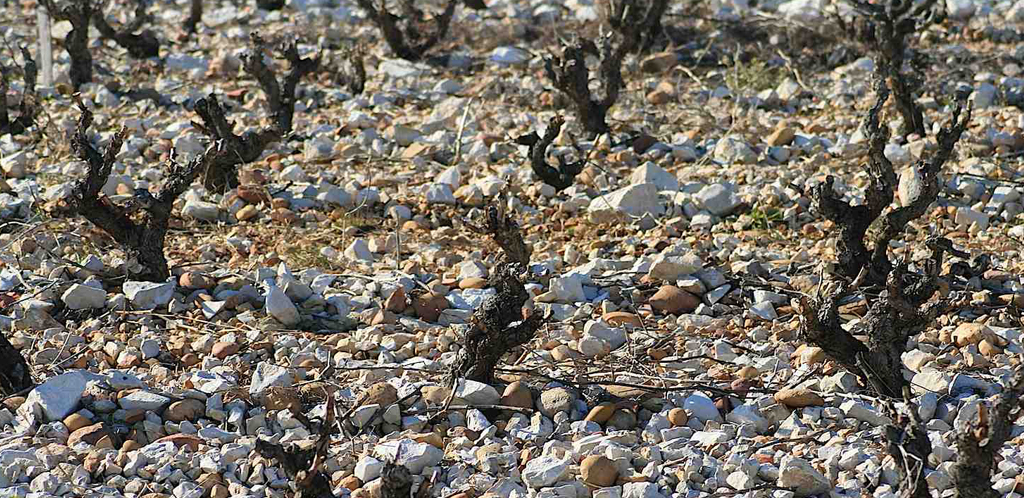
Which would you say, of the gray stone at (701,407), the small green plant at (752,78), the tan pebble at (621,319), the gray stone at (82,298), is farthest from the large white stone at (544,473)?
the small green plant at (752,78)

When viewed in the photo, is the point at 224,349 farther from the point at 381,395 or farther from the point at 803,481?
the point at 803,481

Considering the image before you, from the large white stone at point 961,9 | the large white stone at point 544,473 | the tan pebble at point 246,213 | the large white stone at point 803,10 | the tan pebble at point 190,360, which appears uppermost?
the large white stone at point 961,9

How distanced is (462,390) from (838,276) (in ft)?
5.23

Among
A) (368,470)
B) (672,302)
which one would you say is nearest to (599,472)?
(368,470)

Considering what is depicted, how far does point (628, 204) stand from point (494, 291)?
100cm

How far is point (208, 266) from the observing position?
4.93 meters

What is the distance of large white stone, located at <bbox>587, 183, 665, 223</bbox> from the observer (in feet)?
17.6

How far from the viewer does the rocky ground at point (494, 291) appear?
3.39m

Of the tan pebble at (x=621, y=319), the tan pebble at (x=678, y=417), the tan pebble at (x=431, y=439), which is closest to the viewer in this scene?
the tan pebble at (x=431, y=439)

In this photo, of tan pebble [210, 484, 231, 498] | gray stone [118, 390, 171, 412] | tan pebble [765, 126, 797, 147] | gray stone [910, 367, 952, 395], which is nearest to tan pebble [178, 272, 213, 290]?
gray stone [118, 390, 171, 412]

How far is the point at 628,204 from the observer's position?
540 centimetres

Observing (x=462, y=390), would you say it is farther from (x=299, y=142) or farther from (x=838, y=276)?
(x=299, y=142)

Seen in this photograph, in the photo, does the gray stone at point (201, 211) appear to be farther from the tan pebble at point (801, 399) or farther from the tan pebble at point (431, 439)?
the tan pebble at point (801, 399)

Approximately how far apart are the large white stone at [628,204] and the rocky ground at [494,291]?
0.06ft
